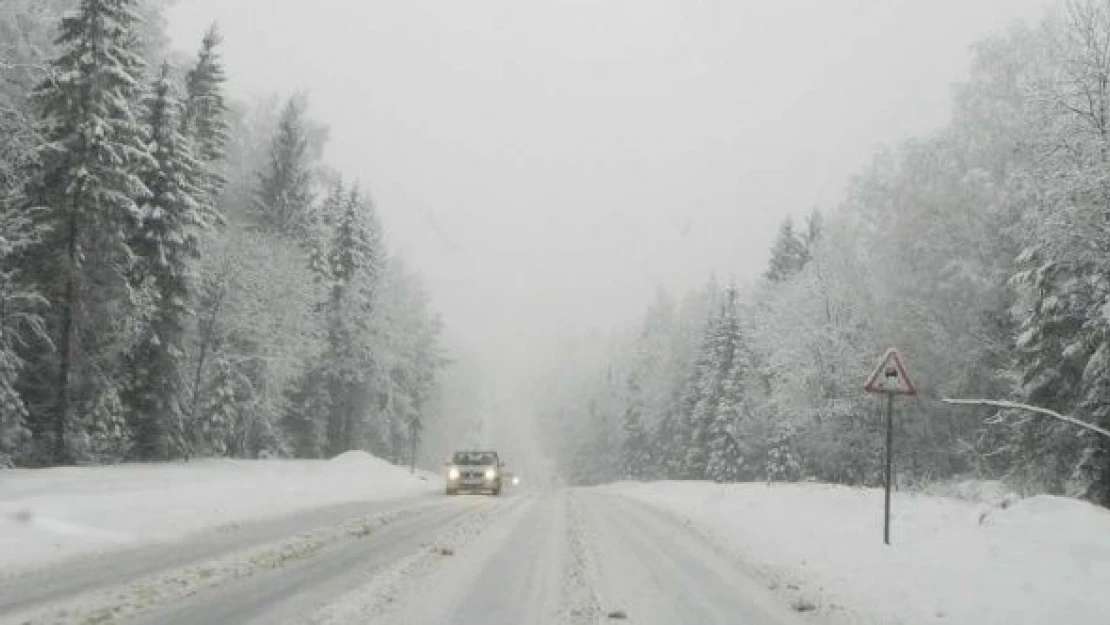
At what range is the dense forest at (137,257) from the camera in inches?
1083

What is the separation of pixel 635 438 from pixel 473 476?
60937mm

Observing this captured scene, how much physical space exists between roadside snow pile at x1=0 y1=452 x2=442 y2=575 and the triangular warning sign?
11.1 m

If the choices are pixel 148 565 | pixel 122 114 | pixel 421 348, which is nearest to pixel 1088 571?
pixel 148 565

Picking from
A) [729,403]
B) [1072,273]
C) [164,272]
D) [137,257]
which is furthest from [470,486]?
[729,403]

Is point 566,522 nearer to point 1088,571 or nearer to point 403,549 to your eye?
point 403,549

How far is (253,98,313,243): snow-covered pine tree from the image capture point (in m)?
52.0

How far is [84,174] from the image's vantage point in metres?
27.2

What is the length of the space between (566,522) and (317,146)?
43.3 metres

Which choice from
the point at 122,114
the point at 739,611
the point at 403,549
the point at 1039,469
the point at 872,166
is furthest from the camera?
the point at 872,166

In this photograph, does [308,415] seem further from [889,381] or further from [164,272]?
[889,381]

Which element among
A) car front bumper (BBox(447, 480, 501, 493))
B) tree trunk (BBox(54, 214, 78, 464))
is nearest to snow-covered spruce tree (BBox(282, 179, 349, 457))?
car front bumper (BBox(447, 480, 501, 493))

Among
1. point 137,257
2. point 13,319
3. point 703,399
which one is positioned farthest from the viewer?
point 703,399

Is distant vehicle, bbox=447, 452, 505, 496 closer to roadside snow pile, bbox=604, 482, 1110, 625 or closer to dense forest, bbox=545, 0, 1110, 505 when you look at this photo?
dense forest, bbox=545, 0, 1110, 505

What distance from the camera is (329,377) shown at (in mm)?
56469
